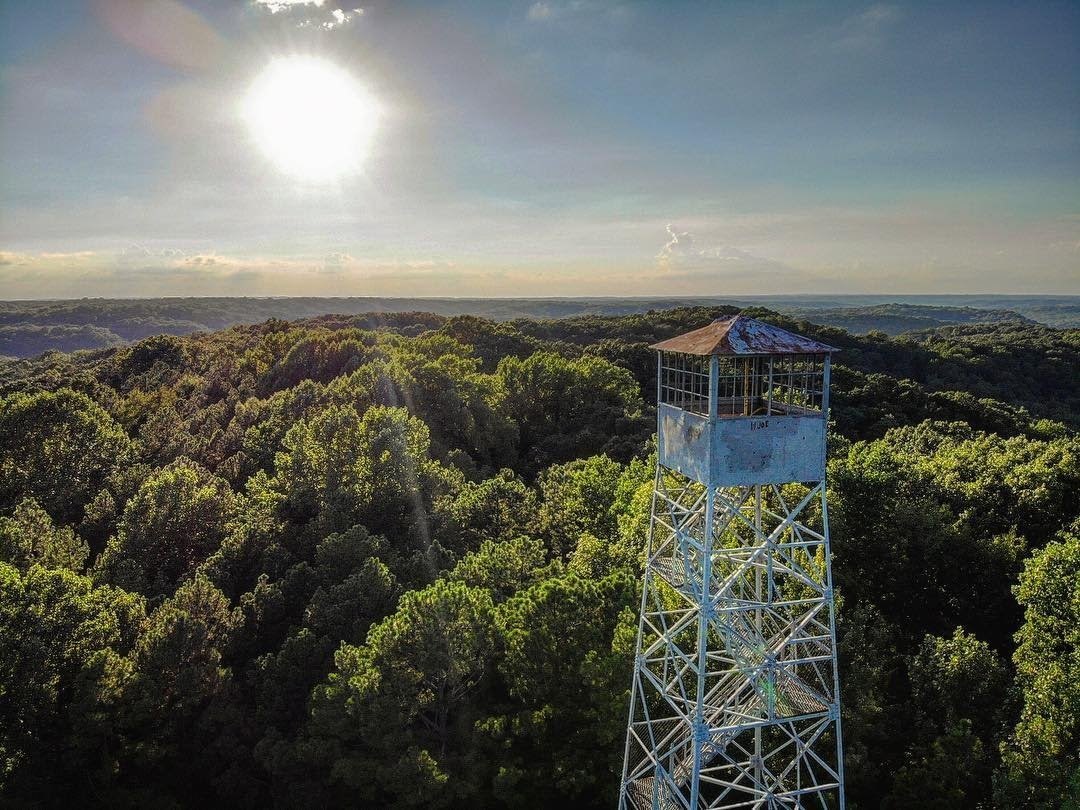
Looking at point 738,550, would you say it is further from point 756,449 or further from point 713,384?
point 713,384

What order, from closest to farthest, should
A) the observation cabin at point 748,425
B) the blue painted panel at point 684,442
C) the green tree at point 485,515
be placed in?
A: the observation cabin at point 748,425 < the blue painted panel at point 684,442 < the green tree at point 485,515

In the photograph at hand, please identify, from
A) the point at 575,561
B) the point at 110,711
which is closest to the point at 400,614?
the point at 575,561

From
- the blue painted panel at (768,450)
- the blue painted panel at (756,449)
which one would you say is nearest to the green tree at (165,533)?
the blue painted panel at (756,449)

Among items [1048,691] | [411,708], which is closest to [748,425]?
[1048,691]

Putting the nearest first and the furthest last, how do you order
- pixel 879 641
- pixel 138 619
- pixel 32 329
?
1. pixel 879 641
2. pixel 138 619
3. pixel 32 329

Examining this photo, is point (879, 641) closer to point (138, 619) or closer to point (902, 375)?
point (138, 619)

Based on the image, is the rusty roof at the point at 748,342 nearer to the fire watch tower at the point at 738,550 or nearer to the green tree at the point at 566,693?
the fire watch tower at the point at 738,550
